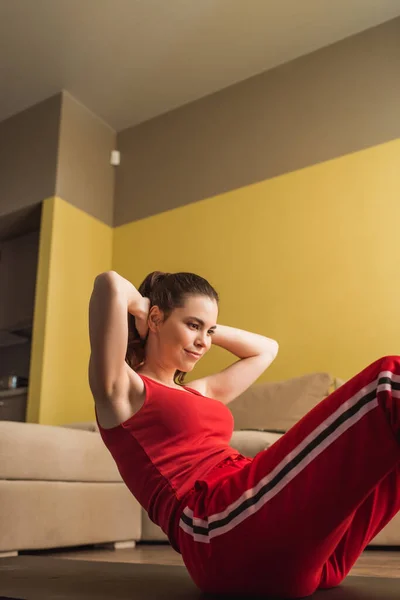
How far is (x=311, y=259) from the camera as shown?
3.62m

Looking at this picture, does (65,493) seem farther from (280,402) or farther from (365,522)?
(365,522)

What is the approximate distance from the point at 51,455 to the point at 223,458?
1.35 m

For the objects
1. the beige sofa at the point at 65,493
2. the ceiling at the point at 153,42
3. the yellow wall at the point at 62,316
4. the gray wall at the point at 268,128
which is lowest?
the beige sofa at the point at 65,493

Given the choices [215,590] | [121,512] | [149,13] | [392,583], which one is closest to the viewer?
[215,590]

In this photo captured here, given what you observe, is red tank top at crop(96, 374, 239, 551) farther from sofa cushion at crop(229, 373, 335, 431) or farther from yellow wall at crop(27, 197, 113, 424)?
yellow wall at crop(27, 197, 113, 424)

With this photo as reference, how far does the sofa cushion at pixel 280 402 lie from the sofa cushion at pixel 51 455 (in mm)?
803

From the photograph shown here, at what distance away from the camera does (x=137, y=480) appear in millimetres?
1187

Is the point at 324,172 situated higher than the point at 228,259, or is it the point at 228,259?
the point at 324,172

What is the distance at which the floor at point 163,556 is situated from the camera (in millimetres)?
1690

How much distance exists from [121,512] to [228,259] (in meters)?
1.89

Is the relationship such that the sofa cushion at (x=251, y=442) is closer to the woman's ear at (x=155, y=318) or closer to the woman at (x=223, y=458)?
the woman at (x=223, y=458)

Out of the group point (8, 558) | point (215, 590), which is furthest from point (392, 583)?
point (8, 558)

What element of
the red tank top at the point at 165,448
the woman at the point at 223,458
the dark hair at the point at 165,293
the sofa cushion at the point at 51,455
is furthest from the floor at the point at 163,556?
the dark hair at the point at 165,293

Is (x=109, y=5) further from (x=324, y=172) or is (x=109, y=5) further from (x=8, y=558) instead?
(x=8, y=558)
